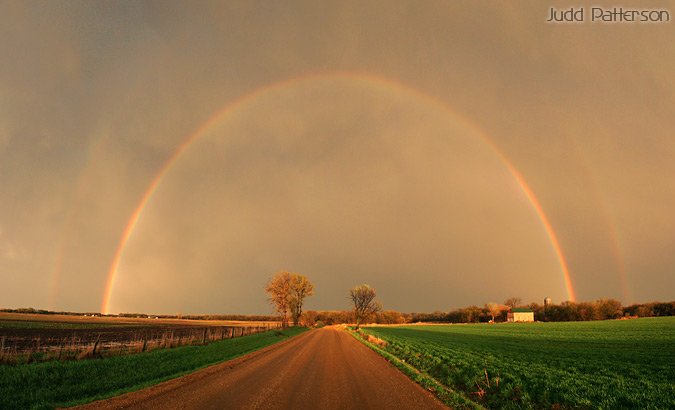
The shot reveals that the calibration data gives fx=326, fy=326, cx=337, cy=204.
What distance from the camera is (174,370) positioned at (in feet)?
54.0

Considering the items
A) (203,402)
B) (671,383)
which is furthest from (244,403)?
(671,383)

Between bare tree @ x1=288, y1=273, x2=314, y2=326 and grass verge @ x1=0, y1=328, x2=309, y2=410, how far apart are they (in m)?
64.9

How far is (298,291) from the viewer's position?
8738 cm

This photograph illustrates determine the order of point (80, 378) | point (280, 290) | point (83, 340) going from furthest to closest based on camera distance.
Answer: point (280, 290) → point (83, 340) → point (80, 378)

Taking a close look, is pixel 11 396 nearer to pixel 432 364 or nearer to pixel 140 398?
pixel 140 398

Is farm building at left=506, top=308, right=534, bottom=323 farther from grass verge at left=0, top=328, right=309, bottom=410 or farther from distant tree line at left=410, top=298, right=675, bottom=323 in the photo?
grass verge at left=0, top=328, right=309, bottom=410

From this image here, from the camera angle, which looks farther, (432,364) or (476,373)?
(432,364)

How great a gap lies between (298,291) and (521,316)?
11073 centimetres

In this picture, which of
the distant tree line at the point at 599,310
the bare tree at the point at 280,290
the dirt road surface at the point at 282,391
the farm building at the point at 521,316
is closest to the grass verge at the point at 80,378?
the dirt road surface at the point at 282,391

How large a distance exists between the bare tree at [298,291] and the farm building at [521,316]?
10107cm

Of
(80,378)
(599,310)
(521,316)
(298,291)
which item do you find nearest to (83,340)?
(80,378)

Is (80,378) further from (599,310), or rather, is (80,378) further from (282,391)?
(599,310)

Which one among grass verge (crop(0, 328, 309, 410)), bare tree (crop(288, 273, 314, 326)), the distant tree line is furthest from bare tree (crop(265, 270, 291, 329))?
the distant tree line

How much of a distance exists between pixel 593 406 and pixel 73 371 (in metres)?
21.0
